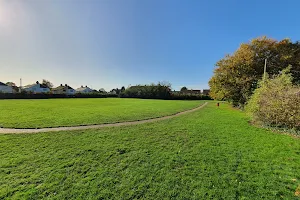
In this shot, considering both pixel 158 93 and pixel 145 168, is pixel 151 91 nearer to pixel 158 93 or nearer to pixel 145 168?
pixel 158 93

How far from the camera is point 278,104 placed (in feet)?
27.8

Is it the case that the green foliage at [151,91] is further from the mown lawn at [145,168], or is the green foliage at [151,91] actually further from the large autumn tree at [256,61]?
the mown lawn at [145,168]

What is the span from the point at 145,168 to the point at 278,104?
28.4 ft

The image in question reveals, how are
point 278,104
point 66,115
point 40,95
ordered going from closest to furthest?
point 278,104
point 66,115
point 40,95

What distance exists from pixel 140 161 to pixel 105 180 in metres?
1.16

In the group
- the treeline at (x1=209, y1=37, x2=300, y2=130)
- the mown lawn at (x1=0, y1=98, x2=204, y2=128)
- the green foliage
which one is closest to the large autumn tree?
the treeline at (x1=209, y1=37, x2=300, y2=130)

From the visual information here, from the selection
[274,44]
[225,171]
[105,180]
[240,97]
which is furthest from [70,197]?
[274,44]

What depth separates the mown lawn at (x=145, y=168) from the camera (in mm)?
3043

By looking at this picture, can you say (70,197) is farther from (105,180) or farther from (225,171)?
(225,171)

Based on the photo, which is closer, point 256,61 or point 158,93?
point 256,61

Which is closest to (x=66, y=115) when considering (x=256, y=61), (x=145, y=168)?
(x=145, y=168)

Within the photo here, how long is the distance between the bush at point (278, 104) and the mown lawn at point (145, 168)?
2680mm

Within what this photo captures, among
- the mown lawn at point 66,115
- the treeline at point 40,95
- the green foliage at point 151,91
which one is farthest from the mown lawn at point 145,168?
the green foliage at point 151,91

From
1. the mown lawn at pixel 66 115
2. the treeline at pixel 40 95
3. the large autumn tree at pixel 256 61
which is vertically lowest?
the mown lawn at pixel 66 115
